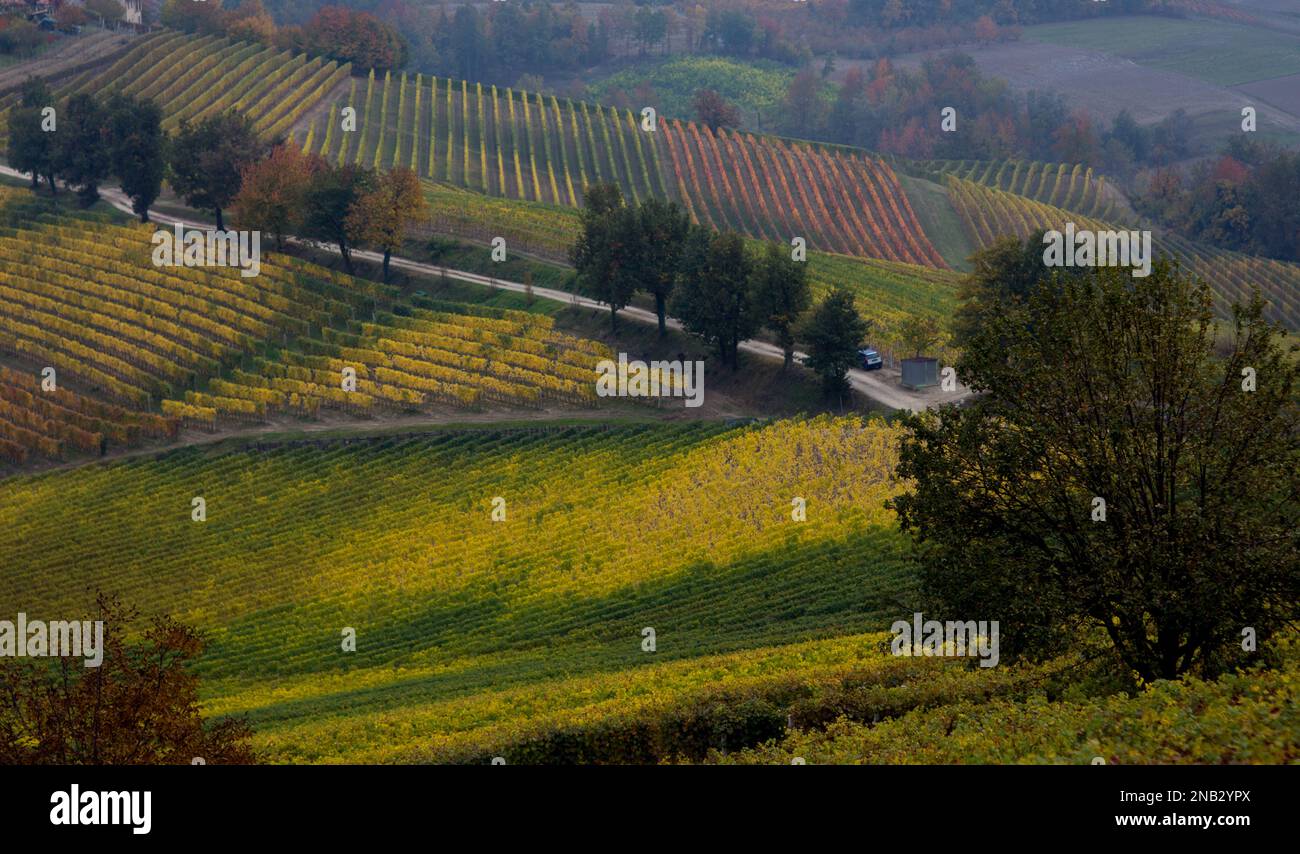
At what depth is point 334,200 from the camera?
94.4m

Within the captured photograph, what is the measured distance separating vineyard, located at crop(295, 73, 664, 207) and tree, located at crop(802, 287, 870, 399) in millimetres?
67887

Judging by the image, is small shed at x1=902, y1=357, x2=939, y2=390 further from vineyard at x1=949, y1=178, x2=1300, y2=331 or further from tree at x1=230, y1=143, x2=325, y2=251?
vineyard at x1=949, y1=178, x2=1300, y2=331

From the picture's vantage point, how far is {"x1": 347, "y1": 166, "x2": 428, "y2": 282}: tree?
93.9 meters

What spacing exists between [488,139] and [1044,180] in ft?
257

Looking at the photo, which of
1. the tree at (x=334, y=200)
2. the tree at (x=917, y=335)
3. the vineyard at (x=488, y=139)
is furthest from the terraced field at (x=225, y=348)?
the vineyard at (x=488, y=139)

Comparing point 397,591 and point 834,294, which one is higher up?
point 834,294

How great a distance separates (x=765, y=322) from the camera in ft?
255

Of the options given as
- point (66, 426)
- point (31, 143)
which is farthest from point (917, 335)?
point (31, 143)

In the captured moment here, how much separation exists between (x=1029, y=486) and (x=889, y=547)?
21.0 m

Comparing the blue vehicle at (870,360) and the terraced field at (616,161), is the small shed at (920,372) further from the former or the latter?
the terraced field at (616,161)

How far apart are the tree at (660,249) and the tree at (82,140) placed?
51.2m
